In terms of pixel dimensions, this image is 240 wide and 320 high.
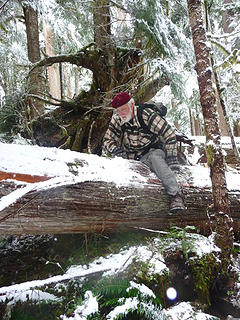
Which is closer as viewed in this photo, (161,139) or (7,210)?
(7,210)

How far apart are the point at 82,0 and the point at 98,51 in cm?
177

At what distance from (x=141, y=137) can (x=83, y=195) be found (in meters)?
1.40

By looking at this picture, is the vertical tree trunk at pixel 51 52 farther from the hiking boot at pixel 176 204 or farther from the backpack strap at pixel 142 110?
the hiking boot at pixel 176 204

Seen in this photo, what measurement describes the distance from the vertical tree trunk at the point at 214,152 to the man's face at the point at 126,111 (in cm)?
103

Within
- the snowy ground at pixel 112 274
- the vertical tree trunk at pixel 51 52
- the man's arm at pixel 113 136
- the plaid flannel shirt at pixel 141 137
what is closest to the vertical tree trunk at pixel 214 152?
the snowy ground at pixel 112 274

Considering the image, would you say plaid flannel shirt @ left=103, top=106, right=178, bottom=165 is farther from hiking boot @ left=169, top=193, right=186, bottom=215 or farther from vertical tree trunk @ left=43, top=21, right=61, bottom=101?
vertical tree trunk @ left=43, top=21, right=61, bottom=101

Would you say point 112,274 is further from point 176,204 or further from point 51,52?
point 51,52

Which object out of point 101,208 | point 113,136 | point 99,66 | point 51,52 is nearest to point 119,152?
point 113,136

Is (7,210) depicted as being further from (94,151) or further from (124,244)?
(94,151)

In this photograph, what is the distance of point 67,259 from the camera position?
334 cm

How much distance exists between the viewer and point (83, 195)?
118 inches

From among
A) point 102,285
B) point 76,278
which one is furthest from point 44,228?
point 102,285

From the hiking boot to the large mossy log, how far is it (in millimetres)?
120

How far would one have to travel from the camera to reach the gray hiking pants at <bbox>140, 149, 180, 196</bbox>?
138 inches
